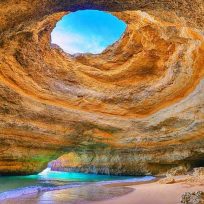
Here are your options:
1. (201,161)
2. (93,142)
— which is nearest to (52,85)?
(93,142)

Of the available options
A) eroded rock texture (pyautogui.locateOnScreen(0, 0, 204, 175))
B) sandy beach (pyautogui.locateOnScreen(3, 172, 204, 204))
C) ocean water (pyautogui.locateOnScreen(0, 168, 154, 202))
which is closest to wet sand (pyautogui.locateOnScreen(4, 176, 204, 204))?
sandy beach (pyautogui.locateOnScreen(3, 172, 204, 204))

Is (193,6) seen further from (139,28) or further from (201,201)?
(139,28)

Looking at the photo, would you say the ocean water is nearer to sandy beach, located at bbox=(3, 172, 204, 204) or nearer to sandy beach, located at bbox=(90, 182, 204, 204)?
sandy beach, located at bbox=(3, 172, 204, 204)

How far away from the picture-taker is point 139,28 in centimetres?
1602

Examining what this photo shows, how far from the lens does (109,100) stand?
58.0ft

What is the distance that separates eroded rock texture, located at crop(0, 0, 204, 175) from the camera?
1479 cm

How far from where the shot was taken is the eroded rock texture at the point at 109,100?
14.8m

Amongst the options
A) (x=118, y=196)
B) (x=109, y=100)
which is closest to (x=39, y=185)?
(x=118, y=196)

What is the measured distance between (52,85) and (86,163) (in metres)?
8.22

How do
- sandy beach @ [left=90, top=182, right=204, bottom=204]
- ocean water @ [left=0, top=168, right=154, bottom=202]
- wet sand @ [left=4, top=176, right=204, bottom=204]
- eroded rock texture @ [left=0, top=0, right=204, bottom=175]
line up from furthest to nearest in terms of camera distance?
eroded rock texture @ [left=0, top=0, right=204, bottom=175]
ocean water @ [left=0, top=168, right=154, bottom=202]
wet sand @ [left=4, top=176, right=204, bottom=204]
sandy beach @ [left=90, top=182, right=204, bottom=204]

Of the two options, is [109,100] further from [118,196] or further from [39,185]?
[118,196]

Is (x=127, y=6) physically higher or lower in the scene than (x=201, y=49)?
lower

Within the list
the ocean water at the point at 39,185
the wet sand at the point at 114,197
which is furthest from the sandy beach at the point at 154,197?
the ocean water at the point at 39,185

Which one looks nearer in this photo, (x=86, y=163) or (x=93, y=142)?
(x=93, y=142)
